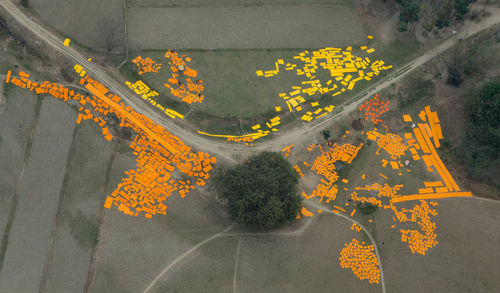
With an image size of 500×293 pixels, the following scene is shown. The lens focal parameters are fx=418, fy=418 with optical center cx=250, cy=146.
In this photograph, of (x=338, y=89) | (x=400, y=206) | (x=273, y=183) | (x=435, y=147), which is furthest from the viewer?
(x=338, y=89)

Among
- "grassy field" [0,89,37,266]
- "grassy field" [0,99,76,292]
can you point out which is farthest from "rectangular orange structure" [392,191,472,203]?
"grassy field" [0,89,37,266]

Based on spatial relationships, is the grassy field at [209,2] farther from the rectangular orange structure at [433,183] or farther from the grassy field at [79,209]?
the rectangular orange structure at [433,183]

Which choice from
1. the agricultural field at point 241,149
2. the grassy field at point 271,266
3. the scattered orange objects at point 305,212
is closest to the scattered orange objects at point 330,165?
the agricultural field at point 241,149

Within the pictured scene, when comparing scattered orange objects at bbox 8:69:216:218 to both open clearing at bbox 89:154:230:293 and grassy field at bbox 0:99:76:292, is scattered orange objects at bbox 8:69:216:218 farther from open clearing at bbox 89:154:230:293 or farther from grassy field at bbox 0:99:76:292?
grassy field at bbox 0:99:76:292

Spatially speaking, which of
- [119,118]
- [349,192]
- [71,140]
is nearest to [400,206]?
[349,192]

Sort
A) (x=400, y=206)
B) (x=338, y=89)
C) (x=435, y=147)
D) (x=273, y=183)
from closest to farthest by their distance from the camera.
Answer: (x=273, y=183)
(x=400, y=206)
(x=435, y=147)
(x=338, y=89)

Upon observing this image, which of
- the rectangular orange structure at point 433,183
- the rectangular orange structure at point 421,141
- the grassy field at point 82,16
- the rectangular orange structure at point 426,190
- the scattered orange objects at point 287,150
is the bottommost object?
the rectangular orange structure at point 426,190

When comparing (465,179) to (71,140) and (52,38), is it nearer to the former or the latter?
(71,140)
